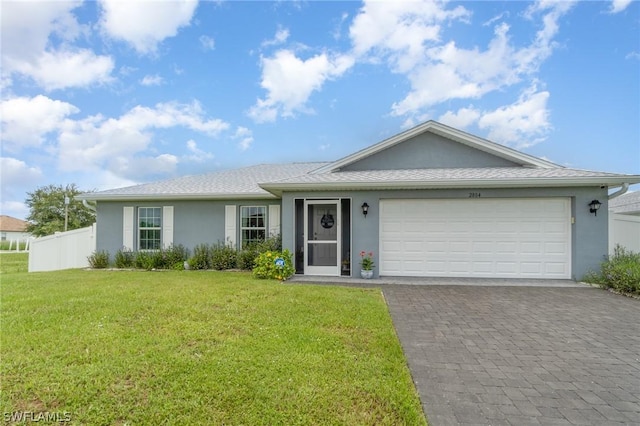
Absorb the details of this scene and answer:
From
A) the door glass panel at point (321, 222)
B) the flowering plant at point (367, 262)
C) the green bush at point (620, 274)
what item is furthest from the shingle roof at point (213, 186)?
the green bush at point (620, 274)

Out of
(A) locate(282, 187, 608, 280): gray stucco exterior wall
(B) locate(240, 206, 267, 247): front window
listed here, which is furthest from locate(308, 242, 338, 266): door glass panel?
(B) locate(240, 206, 267, 247): front window

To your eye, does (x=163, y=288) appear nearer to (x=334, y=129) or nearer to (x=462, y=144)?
(x=462, y=144)

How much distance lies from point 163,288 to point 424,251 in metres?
7.00

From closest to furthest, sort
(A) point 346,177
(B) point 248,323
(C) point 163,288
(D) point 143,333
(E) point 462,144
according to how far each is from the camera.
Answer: (D) point 143,333, (B) point 248,323, (C) point 163,288, (A) point 346,177, (E) point 462,144

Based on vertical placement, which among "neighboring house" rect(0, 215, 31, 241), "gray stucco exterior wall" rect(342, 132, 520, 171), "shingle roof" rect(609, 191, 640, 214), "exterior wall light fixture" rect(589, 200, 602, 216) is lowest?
"neighboring house" rect(0, 215, 31, 241)

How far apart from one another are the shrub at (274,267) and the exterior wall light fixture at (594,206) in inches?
325

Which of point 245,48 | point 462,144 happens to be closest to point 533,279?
point 462,144

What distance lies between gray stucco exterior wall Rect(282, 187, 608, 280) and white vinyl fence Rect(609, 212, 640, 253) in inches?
63.6

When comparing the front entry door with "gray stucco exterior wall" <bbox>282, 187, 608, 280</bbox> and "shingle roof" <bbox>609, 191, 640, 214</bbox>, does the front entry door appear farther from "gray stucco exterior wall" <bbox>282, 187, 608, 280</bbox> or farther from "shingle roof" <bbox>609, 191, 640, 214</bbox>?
"shingle roof" <bbox>609, 191, 640, 214</bbox>

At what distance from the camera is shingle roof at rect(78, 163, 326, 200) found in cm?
1038

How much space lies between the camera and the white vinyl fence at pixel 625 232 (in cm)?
881

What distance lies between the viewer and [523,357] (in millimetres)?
3623

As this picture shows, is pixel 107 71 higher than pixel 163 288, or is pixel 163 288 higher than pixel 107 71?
pixel 107 71

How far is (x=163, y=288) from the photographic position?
269 inches
